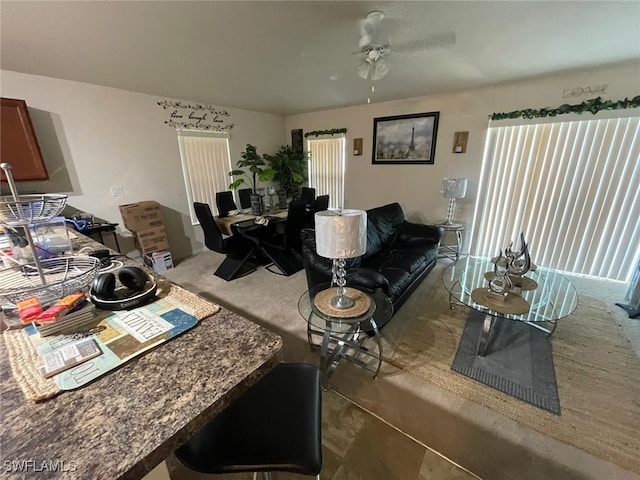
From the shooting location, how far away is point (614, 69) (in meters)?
2.55

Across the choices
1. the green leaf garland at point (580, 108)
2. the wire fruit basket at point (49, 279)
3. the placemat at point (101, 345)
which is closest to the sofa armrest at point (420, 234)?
the green leaf garland at point (580, 108)

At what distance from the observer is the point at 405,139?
393cm

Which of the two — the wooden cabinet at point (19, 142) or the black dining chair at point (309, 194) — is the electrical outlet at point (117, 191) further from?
the black dining chair at point (309, 194)

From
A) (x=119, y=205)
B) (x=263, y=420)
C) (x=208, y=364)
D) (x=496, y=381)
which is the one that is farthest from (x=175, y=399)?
(x=119, y=205)

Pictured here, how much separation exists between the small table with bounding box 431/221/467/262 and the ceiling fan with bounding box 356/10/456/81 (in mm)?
2098

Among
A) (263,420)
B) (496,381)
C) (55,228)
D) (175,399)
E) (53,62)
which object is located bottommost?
(496,381)

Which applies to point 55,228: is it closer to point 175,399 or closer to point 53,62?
point 175,399

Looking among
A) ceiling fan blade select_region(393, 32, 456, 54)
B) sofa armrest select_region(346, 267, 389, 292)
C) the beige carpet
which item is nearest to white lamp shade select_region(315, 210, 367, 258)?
sofa armrest select_region(346, 267, 389, 292)

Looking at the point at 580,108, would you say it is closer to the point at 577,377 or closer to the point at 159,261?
the point at 577,377

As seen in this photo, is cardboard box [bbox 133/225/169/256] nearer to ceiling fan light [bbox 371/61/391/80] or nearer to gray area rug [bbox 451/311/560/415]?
ceiling fan light [bbox 371/61/391/80]

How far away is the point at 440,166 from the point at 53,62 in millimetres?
4480

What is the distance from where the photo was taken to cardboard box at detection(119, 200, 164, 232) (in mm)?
3191

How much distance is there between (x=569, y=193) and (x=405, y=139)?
2140 millimetres

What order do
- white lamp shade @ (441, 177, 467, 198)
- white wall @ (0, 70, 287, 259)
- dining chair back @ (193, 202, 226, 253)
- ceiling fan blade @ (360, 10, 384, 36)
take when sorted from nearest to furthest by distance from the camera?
ceiling fan blade @ (360, 10, 384, 36) < white wall @ (0, 70, 287, 259) < dining chair back @ (193, 202, 226, 253) < white lamp shade @ (441, 177, 467, 198)
